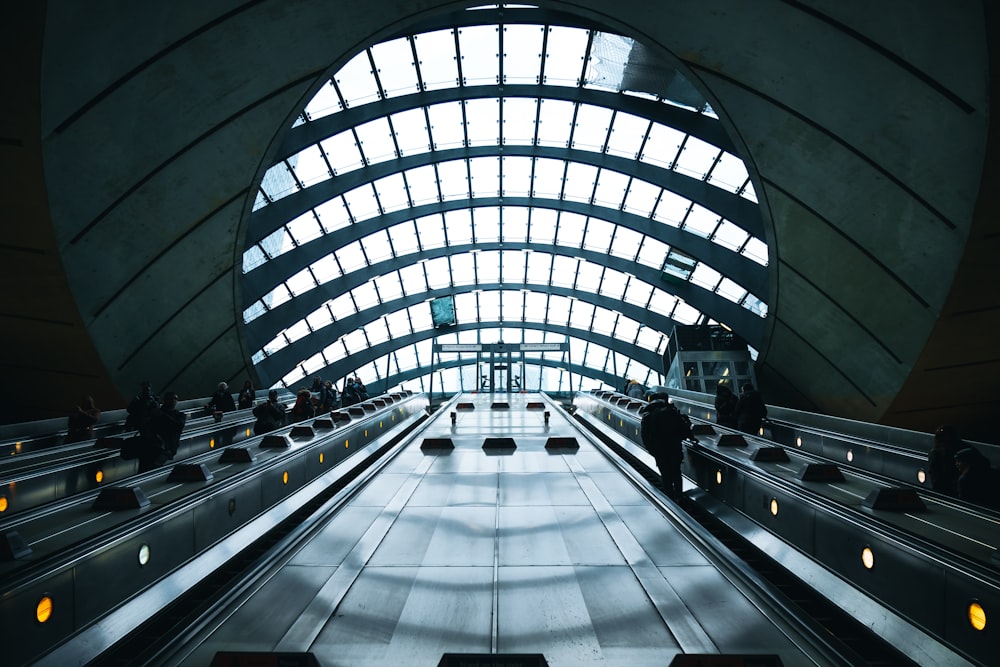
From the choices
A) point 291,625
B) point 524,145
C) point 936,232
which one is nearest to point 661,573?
point 291,625

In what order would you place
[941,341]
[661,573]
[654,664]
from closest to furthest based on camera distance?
[654,664]
[661,573]
[941,341]

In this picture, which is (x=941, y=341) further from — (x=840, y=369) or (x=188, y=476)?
(x=188, y=476)

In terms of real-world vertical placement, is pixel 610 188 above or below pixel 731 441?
above

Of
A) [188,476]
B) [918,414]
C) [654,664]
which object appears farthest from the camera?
[918,414]

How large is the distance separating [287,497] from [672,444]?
205 inches

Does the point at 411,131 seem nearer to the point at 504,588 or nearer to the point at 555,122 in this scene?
the point at 555,122

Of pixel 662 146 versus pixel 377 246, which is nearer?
pixel 662 146

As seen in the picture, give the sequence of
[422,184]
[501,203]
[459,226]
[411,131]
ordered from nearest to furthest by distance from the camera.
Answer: [411,131] → [422,184] → [501,203] → [459,226]

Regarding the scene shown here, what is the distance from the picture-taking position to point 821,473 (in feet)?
19.5

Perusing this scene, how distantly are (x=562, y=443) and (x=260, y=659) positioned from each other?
7791mm

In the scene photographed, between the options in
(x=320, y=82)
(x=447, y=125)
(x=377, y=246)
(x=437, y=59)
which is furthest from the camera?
(x=377, y=246)

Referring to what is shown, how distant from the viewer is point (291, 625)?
3.30 metres

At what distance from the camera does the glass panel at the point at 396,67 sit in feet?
63.8

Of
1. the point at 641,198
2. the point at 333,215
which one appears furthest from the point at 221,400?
the point at 641,198
